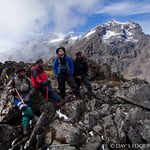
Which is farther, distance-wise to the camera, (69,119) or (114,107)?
(114,107)

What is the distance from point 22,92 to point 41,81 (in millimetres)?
1773

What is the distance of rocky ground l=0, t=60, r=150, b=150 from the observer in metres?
9.12

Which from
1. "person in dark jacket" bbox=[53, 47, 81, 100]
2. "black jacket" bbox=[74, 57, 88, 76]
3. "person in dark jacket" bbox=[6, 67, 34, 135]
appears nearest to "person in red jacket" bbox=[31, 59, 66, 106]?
"person in dark jacket" bbox=[6, 67, 34, 135]

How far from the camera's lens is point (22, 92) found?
36.4 feet

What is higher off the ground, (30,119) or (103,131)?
(30,119)

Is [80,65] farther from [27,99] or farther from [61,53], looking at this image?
[27,99]

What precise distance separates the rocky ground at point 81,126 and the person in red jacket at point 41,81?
2.01 feet

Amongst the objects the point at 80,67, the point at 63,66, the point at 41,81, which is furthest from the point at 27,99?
the point at 80,67

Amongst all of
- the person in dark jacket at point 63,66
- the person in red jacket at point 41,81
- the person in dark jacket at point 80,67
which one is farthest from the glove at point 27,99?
the person in dark jacket at point 80,67

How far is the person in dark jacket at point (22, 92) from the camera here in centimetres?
1018

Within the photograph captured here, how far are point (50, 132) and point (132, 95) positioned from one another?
770cm

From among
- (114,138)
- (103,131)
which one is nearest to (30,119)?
(103,131)

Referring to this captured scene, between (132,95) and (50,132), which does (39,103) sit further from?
(132,95)

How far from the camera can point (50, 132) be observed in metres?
9.91
